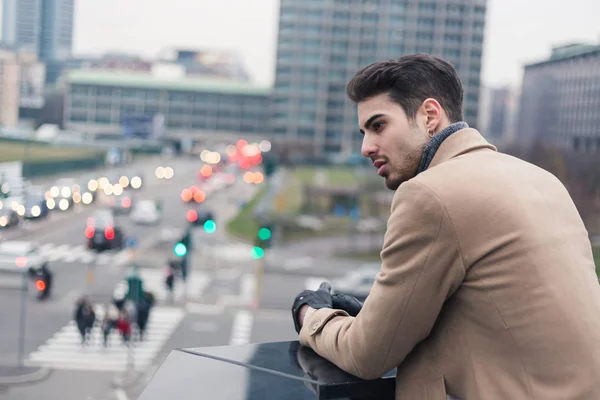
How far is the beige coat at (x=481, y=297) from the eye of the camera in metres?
1.50

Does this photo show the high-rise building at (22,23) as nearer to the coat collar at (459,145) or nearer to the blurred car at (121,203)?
the coat collar at (459,145)

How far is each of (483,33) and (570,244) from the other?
136 ft

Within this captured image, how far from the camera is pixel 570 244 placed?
159cm

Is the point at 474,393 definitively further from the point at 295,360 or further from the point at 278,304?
the point at 278,304

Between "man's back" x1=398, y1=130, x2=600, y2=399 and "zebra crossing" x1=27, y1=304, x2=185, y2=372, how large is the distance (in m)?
14.3

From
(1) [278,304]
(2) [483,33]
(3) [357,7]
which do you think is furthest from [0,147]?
(3) [357,7]

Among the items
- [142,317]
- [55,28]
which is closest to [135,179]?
[55,28]

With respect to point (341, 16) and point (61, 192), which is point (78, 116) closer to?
point (61, 192)

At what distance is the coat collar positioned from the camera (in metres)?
1.72

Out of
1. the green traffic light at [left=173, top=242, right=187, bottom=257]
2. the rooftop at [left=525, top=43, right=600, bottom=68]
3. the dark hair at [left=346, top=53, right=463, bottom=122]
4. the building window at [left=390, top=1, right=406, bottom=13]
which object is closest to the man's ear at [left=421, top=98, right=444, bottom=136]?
the dark hair at [left=346, top=53, right=463, bottom=122]

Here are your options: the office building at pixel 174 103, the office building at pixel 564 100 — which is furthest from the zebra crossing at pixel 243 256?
the office building at pixel 564 100

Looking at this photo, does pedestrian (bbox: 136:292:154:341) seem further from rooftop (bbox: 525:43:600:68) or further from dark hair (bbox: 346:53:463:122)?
rooftop (bbox: 525:43:600:68)

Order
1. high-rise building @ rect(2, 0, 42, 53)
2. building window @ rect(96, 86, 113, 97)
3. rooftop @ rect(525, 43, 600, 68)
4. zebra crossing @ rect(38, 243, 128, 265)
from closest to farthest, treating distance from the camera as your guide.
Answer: high-rise building @ rect(2, 0, 42, 53)
zebra crossing @ rect(38, 243, 128, 265)
rooftop @ rect(525, 43, 600, 68)
building window @ rect(96, 86, 113, 97)

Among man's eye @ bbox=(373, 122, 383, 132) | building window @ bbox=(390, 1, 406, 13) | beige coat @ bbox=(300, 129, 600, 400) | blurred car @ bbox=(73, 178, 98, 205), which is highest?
building window @ bbox=(390, 1, 406, 13)
